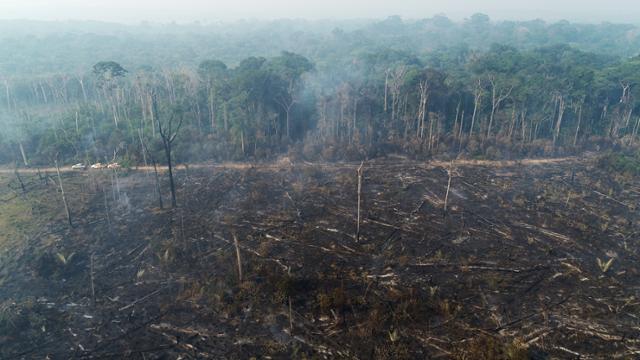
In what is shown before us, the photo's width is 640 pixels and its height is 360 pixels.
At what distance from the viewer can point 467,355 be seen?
14758mm

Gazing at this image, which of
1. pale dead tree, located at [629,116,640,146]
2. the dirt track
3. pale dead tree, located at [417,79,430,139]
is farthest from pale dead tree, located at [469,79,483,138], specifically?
pale dead tree, located at [629,116,640,146]

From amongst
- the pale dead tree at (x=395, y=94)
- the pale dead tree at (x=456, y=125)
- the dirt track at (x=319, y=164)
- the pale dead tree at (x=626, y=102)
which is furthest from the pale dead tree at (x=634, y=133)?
the pale dead tree at (x=395, y=94)

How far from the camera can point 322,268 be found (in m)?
19.7

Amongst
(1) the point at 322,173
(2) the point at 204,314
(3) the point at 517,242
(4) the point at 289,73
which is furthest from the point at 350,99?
(2) the point at 204,314

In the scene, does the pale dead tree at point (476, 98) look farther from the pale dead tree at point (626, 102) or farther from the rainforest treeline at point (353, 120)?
the pale dead tree at point (626, 102)

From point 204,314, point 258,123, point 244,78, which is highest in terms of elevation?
point 244,78

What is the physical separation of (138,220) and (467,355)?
1886 centimetres

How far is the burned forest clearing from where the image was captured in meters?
15.6

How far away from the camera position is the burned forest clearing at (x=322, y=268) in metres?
15.6

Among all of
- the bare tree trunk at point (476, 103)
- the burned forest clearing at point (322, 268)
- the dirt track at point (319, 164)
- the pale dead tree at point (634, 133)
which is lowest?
the burned forest clearing at point (322, 268)

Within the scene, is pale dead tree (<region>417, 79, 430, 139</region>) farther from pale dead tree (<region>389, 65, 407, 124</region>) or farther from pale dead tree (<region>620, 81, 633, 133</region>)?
pale dead tree (<region>620, 81, 633, 133</region>)

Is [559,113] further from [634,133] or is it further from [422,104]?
[422,104]

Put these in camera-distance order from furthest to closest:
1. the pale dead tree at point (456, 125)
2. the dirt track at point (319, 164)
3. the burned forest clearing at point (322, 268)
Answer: the pale dead tree at point (456, 125), the dirt track at point (319, 164), the burned forest clearing at point (322, 268)

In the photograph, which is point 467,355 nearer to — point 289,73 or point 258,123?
point 258,123
